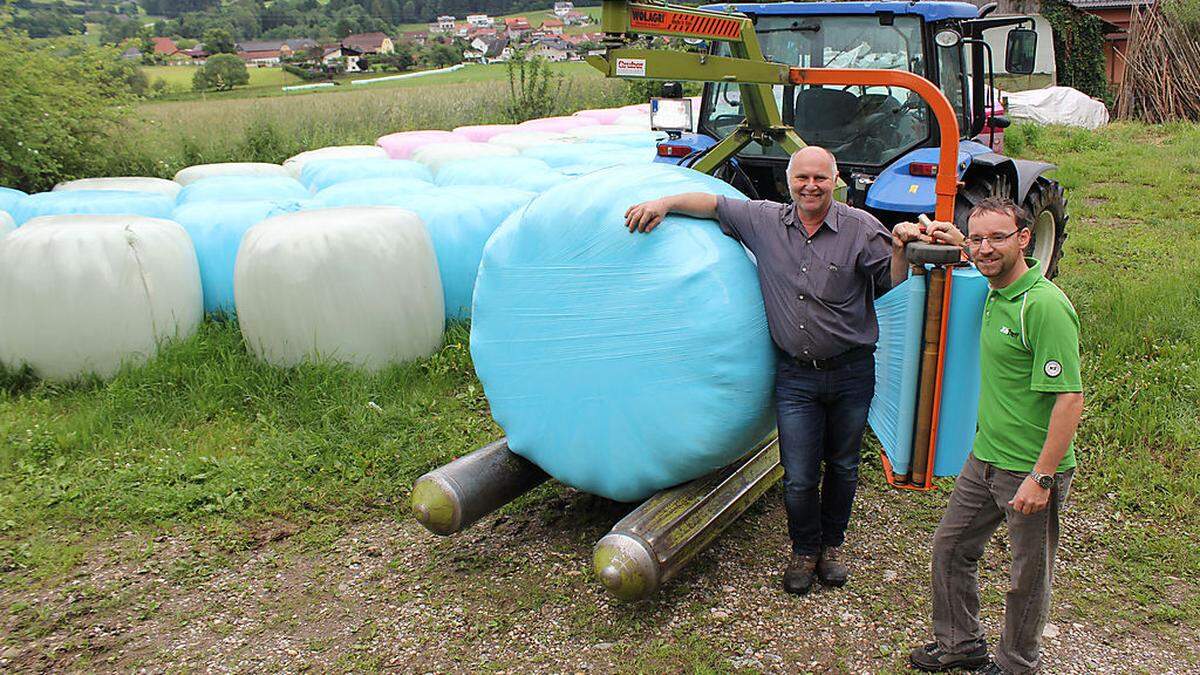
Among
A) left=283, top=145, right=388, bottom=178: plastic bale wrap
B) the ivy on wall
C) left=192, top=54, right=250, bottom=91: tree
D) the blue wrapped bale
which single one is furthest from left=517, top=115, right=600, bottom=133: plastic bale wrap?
left=192, top=54, right=250, bottom=91: tree

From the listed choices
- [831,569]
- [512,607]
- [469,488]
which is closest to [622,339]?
[469,488]

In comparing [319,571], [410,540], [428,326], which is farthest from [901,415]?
[428,326]

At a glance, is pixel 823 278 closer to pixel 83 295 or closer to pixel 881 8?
pixel 881 8

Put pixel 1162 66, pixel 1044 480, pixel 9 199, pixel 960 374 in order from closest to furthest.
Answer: pixel 1044 480
pixel 960 374
pixel 9 199
pixel 1162 66

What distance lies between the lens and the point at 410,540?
13.6 ft

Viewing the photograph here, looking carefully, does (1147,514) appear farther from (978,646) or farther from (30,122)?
(30,122)

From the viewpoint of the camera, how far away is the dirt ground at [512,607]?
333cm

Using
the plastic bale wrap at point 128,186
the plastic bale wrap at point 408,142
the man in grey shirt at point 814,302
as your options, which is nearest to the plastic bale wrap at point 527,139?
the plastic bale wrap at point 408,142

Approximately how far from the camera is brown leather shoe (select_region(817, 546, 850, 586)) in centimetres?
367

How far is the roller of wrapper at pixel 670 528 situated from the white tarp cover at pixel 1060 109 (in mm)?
15089

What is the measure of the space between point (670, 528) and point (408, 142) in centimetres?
910

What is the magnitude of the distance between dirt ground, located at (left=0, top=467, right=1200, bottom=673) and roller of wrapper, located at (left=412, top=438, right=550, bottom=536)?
24cm

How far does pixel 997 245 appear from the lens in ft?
9.16

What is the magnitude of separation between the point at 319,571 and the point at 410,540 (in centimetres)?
41
